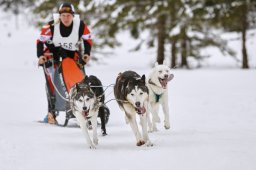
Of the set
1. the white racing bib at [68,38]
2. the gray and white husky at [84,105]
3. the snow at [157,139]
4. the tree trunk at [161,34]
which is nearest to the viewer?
the snow at [157,139]

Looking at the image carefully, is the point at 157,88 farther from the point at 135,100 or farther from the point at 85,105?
the point at 85,105

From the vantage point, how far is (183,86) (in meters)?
14.4

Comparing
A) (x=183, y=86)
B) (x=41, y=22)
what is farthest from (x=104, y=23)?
(x=183, y=86)

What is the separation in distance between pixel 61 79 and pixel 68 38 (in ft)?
2.19

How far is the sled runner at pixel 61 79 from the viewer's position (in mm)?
7484

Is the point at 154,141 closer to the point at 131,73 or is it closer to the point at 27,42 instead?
the point at 131,73

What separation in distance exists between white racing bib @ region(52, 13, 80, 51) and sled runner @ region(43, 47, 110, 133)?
0.69 feet

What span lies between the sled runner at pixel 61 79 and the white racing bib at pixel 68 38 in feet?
0.69

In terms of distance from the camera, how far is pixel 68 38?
7816 mm

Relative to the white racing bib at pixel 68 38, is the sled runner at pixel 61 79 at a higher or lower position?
lower

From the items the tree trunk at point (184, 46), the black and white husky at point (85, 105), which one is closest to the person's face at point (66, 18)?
the black and white husky at point (85, 105)

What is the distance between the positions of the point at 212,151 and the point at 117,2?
16.9 meters

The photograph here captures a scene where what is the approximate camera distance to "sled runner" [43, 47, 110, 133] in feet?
24.6

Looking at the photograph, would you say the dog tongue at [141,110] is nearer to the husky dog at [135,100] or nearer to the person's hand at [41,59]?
the husky dog at [135,100]
